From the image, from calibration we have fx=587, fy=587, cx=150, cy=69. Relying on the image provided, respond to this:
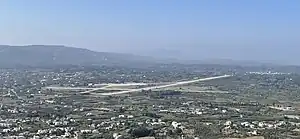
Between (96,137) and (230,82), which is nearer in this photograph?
(96,137)

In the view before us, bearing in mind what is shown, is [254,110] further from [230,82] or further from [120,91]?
[230,82]

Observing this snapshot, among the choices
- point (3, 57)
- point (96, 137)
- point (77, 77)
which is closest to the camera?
point (96, 137)

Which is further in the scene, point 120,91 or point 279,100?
point 120,91

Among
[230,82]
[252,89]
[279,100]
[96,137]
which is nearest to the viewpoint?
[96,137]

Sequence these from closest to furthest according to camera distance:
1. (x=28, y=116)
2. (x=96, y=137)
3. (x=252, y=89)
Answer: (x=96, y=137)
(x=28, y=116)
(x=252, y=89)

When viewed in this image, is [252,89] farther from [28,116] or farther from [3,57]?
[3,57]

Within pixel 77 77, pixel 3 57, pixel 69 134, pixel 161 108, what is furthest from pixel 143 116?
pixel 3 57

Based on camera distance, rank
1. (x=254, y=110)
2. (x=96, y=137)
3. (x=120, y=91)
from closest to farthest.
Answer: (x=96, y=137) → (x=254, y=110) → (x=120, y=91)

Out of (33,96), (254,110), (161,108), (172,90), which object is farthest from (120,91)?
(254,110)
